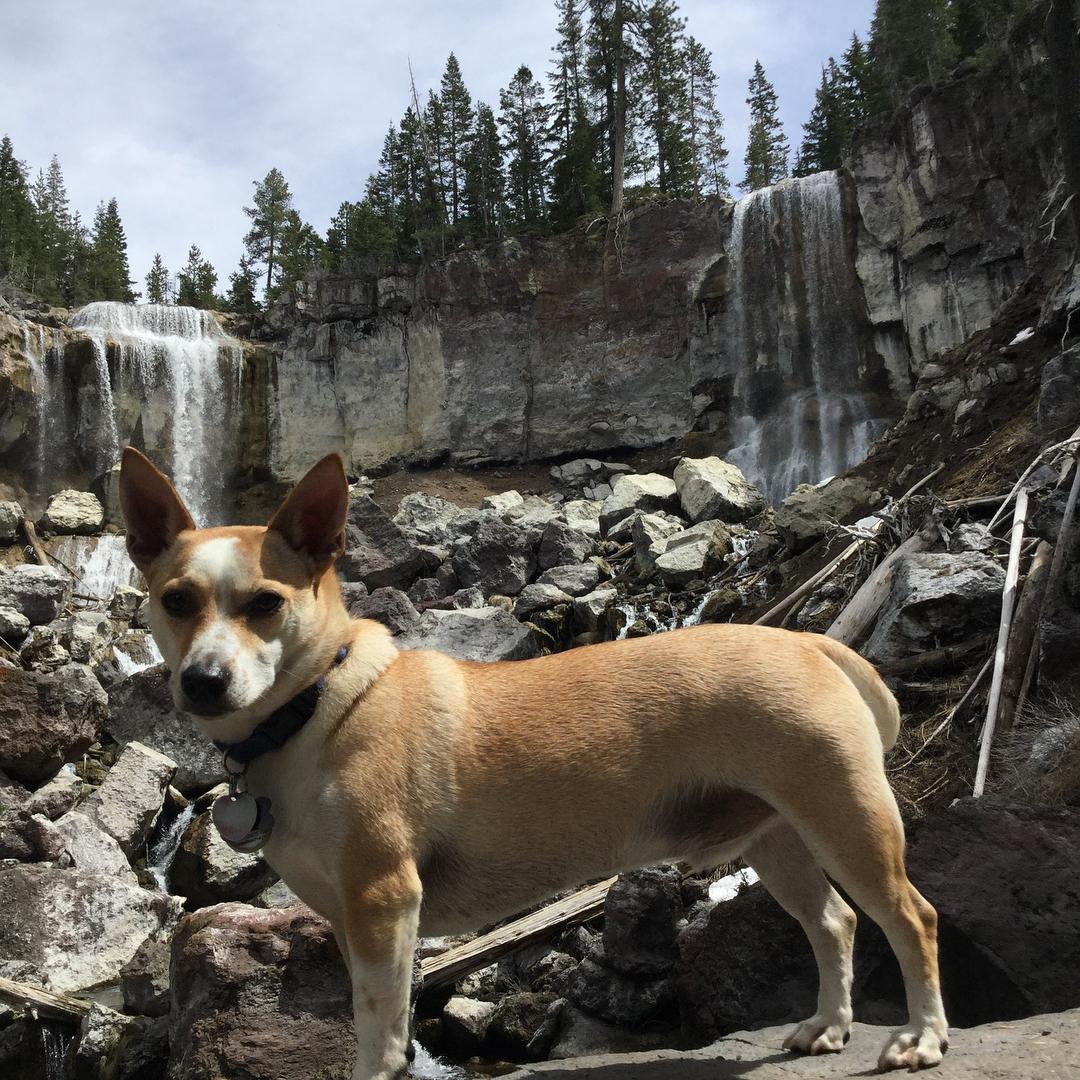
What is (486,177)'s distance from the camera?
50.5m

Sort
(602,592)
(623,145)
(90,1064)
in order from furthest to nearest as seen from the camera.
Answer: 1. (623,145)
2. (602,592)
3. (90,1064)

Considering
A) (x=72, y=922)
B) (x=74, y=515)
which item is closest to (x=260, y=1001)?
(x=72, y=922)

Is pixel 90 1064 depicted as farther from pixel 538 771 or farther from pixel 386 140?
pixel 386 140

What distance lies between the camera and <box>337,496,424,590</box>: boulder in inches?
887

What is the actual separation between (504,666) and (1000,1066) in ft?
8.04

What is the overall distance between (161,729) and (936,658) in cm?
1108

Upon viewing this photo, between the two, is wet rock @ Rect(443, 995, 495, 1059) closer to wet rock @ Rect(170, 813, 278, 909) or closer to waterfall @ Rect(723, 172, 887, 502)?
wet rock @ Rect(170, 813, 278, 909)

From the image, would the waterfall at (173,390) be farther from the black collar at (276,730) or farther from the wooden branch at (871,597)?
the black collar at (276,730)

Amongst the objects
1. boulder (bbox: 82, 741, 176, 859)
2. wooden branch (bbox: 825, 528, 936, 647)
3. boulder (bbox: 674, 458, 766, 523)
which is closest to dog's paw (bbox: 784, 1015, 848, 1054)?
wooden branch (bbox: 825, 528, 936, 647)

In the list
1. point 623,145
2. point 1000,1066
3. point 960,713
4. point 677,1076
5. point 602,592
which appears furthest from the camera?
point 623,145

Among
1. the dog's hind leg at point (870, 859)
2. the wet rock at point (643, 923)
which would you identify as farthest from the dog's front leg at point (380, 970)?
the wet rock at point (643, 923)

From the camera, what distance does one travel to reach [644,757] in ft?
12.0

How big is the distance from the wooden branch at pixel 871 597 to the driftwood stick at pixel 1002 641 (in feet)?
2.96

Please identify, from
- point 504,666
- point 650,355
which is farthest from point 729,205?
point 504,666
